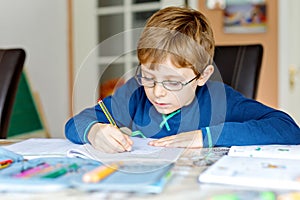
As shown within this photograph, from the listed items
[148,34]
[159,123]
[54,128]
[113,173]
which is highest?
[148,34]

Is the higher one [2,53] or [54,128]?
[2,53]

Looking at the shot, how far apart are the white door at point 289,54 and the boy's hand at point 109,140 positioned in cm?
184

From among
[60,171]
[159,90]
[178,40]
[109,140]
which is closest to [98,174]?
[60,171]

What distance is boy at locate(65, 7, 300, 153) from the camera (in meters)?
0.98

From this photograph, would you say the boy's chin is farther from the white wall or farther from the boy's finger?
the white wall

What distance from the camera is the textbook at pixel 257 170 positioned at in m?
0.59

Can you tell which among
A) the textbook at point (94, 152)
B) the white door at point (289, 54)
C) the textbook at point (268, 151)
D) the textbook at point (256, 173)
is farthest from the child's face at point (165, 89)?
the white door at point (289, 54)

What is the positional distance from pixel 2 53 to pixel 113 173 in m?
0.95

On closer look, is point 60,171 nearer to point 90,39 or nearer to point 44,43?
point 44,43

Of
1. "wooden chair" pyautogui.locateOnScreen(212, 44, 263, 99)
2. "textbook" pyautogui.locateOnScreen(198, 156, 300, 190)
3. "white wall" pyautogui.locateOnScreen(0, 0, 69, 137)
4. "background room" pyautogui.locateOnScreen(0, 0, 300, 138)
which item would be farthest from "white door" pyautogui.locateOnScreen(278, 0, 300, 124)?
"textbook" pyautogui.locateOnScreen(198, 156, 300, 190)

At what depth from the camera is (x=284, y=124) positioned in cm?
103

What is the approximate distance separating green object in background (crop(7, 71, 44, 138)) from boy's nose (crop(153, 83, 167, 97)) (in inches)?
68.6

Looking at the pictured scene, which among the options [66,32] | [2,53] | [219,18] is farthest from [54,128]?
[2,53]

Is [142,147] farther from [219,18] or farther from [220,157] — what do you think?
[219,18]
